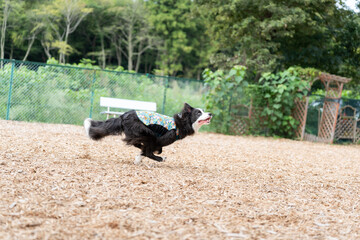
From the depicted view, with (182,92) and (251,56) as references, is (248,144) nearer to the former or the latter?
(182,92)

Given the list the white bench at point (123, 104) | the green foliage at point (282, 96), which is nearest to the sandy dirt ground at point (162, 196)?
the white bench at point (123, 104)

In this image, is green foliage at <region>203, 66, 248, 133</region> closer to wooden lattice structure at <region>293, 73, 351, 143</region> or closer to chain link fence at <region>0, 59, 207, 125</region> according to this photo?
chain link fence at <region>0, 59, 207, 125</region>

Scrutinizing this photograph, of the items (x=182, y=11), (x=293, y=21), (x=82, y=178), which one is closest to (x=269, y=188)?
(x=82, y=178)

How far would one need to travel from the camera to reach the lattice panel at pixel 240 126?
11609mm

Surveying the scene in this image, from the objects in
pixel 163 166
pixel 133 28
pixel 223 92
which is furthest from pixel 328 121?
pixel 133 28

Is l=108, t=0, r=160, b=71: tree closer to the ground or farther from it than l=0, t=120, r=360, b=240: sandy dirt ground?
farther from it

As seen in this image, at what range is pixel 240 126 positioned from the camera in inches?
459

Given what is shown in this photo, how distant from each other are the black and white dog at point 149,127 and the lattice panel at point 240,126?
665cm

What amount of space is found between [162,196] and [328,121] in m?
9.98

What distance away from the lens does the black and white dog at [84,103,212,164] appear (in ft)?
16.3

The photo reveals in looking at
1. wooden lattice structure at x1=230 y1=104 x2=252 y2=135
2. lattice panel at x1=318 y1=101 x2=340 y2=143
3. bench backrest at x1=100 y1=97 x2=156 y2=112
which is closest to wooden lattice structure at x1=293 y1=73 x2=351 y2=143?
lattice panel at x1=318 y1=101 x2=340 y2=143

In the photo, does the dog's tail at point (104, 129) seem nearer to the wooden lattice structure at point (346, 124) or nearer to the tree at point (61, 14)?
the wooden lattice structure at point (346, 124)

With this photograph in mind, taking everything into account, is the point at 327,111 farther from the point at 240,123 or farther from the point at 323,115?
the point at 240,123

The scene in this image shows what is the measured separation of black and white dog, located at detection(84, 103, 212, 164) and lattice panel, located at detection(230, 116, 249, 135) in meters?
6.65
